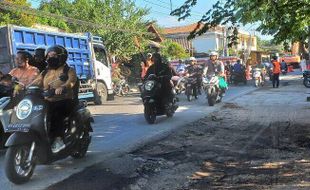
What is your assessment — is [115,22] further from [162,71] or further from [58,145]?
[58,145]

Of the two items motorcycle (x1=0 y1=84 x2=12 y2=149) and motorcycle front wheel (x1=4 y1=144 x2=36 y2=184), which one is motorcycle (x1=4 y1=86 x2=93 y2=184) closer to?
motorcycle front wheel (x1=4 y1=144 x2=36 y2=184)

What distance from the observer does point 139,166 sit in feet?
23.2

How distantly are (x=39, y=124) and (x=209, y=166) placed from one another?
246 centimetres

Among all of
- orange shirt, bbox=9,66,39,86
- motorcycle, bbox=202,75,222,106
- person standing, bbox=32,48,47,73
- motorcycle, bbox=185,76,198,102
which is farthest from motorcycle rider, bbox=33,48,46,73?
motorcycle, bbox=185,76,198,102

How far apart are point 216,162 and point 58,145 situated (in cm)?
231

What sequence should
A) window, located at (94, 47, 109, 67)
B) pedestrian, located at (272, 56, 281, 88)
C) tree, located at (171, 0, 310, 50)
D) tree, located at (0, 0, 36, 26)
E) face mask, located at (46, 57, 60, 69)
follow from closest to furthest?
face mask, located at (46, 57, 60, 69) < tree, located at (171, 0, 310, 50) < window, located at (94, 47, 109, 67) < tree, located at (0, 0, 36, 26) < pedestrian, located at (272, 56, 281, 88)

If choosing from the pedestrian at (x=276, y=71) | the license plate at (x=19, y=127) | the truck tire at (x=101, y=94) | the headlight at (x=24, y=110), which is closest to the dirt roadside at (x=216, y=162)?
the license plate at (x=19, y=127)

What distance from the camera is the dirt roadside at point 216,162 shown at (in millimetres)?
6094

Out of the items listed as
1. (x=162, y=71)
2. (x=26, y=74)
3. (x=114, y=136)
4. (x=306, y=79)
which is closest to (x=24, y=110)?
(x=26, y=74)

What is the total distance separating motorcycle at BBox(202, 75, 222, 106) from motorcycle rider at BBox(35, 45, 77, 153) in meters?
8.89

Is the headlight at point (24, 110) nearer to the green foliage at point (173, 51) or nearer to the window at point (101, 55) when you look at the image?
the window at point (101, 55)

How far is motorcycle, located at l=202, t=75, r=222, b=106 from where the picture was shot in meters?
15.5

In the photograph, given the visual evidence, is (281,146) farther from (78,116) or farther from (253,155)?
(78,116)

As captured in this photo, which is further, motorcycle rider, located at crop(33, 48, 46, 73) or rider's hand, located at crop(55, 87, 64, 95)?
motorcycle rider, located at crop(33, 48, 46, 73)
